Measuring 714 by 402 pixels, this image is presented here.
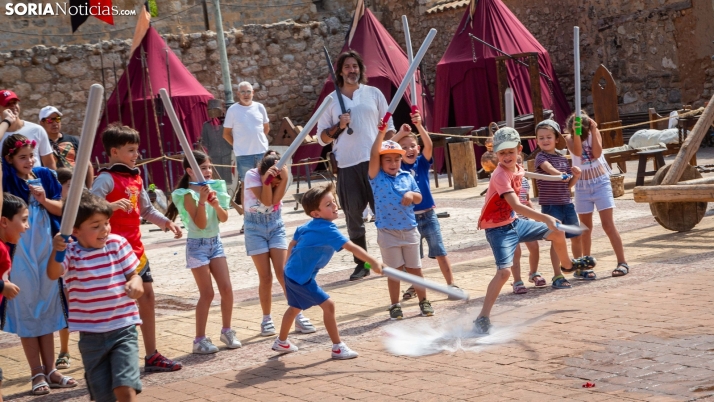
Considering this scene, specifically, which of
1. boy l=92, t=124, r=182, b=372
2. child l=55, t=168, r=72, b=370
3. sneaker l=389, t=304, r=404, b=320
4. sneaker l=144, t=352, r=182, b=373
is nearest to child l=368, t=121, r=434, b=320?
sneaker l=389, t=304, r=404, b=320

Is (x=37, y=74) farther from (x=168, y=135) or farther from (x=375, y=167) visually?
(x=375, y=167)

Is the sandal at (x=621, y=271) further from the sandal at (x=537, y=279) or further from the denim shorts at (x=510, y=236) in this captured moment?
the denim shorts at (x=510, y=236)

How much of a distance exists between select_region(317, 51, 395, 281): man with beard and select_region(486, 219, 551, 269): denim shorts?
74.2 inches

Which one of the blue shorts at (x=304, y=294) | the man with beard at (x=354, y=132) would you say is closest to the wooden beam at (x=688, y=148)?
the man with beard at (x=354, y=132)

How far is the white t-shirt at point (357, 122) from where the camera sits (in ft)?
27.6

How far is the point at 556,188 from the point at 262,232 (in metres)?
2.48

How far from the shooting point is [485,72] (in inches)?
781

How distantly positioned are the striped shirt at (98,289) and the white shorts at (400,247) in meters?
2.59

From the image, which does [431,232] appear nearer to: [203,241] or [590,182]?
[590,182]

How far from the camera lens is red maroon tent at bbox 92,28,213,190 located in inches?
771

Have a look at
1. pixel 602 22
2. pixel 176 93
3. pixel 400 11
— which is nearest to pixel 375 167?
pixel 176 93

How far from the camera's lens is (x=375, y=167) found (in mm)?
7035

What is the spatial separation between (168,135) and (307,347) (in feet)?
48.8

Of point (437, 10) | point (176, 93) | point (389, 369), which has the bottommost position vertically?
point (389, 369)
